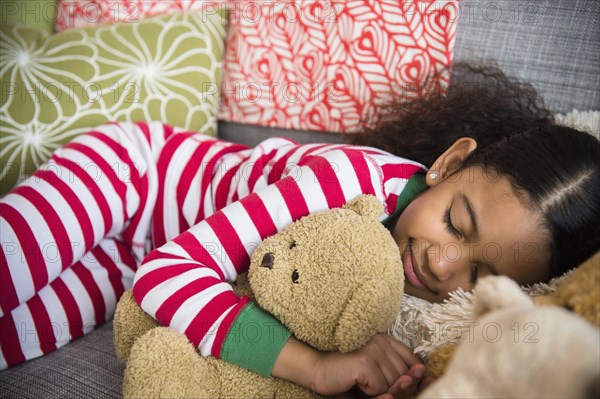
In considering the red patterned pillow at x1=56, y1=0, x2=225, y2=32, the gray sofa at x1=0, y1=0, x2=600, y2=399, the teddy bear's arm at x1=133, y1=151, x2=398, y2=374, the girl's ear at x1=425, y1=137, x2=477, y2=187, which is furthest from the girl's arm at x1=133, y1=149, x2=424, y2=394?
the red patterned pillow at x1=56, y1=0, x2=225, y2=32

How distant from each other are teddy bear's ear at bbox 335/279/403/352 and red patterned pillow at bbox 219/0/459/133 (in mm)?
584

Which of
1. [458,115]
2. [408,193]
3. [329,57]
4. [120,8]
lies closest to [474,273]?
[408,193]

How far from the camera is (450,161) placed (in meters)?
0.87

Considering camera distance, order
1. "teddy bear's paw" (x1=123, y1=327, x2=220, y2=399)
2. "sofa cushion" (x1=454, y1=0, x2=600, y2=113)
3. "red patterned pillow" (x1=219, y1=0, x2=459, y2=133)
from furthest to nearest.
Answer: "red patterned pillow" (x1=219, y1=0, x2=459, y2=133) → "sofa cushion" (x1=454, y1=0, x2=600, y2=113) → "teddy bear's paw" (x1=123, y1=327, x2=220, y2=399)

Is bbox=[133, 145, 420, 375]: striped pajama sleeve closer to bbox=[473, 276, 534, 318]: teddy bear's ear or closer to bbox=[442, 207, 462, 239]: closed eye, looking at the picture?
bbox=[442, 207, 462, 239]: closed eye

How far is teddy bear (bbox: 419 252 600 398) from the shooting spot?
0.32 meters

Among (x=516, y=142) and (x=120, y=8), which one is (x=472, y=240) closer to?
(x=516, y=142)

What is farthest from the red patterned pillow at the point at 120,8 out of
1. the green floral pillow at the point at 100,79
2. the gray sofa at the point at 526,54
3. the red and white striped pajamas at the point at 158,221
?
the gray sofa at the point at 526,54

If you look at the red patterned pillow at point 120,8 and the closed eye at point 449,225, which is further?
the red patterned pillow at point 120,8

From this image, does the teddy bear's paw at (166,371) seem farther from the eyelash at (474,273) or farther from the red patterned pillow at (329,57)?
the red patterned pillow at (329,57)

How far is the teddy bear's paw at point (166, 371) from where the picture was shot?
54 centimetres

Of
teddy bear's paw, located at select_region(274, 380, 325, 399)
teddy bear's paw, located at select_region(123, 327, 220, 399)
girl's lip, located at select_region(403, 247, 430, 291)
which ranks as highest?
girl's lip, located at select_region(403, 247, 430, 291)

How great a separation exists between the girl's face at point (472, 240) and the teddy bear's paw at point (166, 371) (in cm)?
33

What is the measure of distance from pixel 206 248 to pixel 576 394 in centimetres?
50
